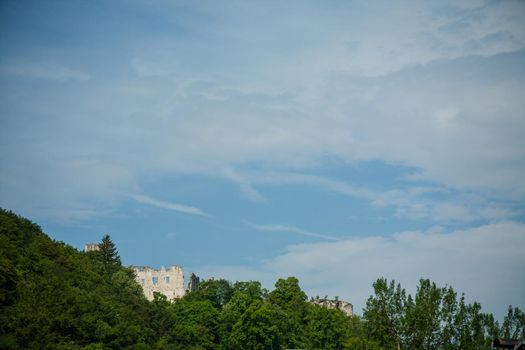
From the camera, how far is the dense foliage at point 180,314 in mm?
56562

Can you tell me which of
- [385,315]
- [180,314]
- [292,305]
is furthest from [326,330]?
[385,315]

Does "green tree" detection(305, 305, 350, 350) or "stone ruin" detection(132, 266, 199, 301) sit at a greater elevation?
"stone ruin" detection(132, 266, 199, 301)

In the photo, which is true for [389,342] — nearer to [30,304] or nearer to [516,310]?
[516,310]

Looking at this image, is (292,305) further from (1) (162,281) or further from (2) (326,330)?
(1) (162,281)

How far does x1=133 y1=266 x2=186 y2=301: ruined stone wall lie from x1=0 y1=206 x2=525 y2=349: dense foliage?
18.5ft

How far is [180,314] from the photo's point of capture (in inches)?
4107

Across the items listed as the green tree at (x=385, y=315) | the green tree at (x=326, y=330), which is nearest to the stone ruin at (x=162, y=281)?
the green tree at (x=326, y=330)

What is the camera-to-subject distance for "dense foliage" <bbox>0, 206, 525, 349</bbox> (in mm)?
56562

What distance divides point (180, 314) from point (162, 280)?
75.9 feet

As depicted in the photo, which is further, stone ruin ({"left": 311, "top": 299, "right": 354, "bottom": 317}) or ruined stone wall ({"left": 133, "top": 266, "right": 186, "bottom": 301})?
stone ruin ({"left": 311, "top": 299, "right": 354, "bottom": 317})

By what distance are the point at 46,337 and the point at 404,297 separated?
31.3 metres

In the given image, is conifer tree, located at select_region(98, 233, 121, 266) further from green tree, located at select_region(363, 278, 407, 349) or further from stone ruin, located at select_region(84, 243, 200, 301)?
green tree, located at select_region(363, 278, 407, 349)

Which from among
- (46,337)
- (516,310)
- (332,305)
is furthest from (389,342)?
(332,305)

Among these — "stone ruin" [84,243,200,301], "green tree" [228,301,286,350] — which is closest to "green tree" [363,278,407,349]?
"green tree" [228,301,286,350]
